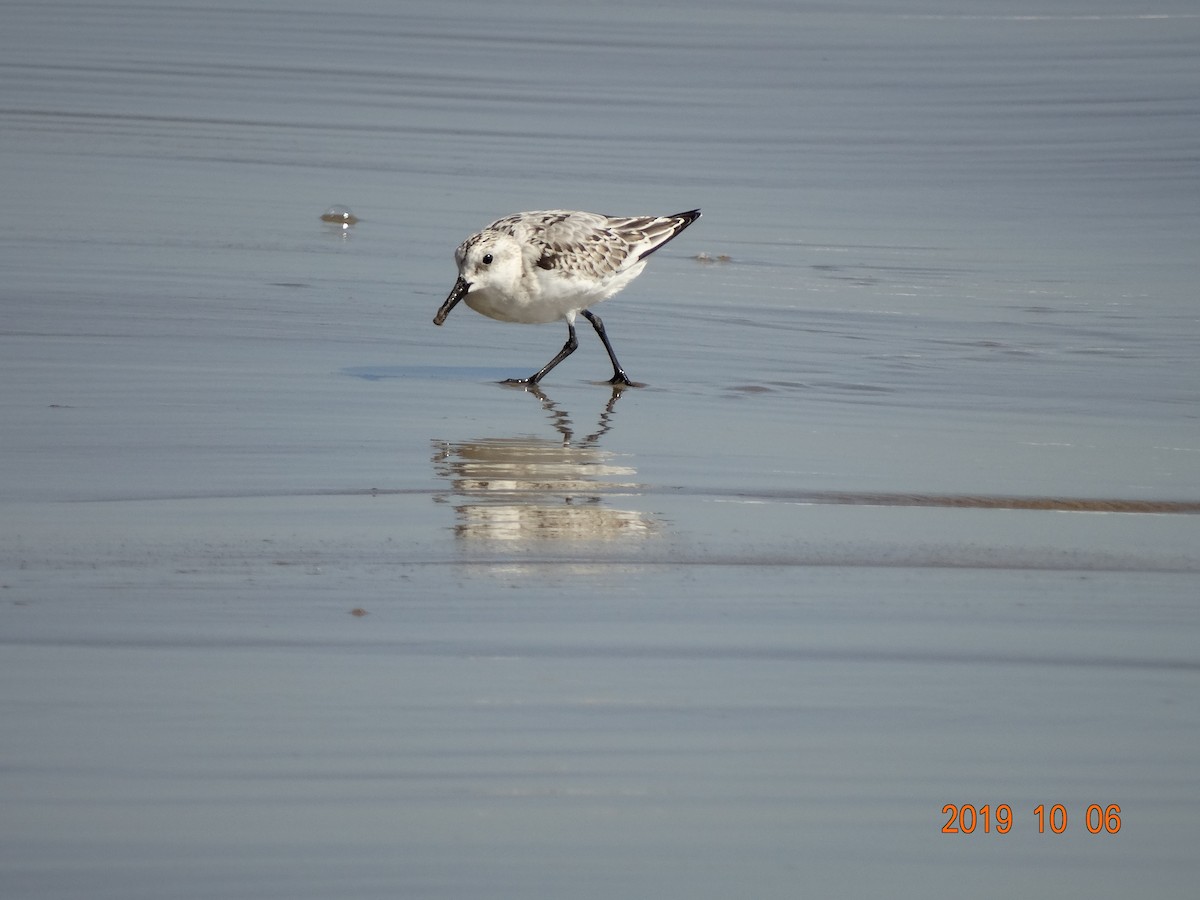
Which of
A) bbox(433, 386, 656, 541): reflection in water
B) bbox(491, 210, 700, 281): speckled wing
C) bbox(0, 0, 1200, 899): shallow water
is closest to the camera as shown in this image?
bbox(0, 0, 1200, 899): shallow water

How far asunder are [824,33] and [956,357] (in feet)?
39.3

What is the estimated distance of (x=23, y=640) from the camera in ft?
14.6

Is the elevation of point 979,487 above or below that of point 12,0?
below

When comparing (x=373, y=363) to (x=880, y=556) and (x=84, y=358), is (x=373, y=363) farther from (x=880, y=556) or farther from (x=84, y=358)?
(x=880, y=556)

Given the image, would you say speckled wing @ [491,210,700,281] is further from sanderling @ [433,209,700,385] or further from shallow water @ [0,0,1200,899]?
shallow water @ [0,0,1200,899]

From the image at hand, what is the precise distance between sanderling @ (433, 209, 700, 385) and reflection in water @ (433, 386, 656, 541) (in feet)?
3.44

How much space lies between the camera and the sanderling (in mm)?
8219

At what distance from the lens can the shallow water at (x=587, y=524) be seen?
371 cm

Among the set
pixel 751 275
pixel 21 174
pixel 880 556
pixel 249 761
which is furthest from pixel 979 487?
pixel 21 174

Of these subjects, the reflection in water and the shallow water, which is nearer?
the shallow water
